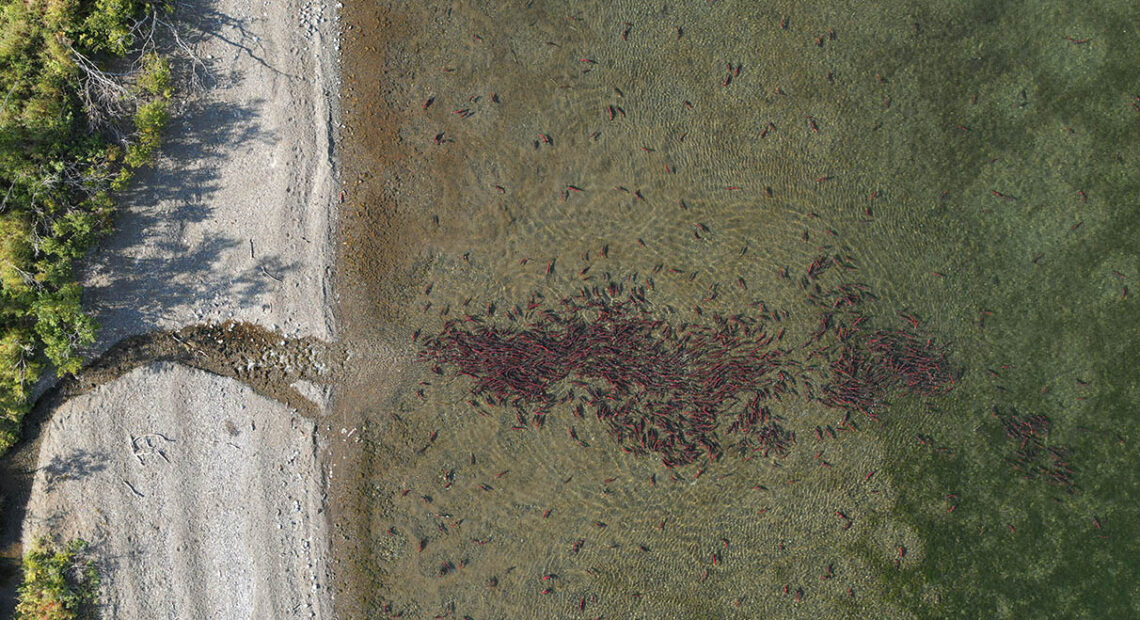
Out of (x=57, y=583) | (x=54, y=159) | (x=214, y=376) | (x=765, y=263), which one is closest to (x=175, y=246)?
(x=54, y=159)

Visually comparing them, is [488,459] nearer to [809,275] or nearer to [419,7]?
→ [809,275]

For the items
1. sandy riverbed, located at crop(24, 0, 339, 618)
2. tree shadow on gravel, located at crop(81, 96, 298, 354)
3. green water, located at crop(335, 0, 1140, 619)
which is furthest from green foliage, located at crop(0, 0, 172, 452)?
green water, located at crop(335, 0, 1140, 619)

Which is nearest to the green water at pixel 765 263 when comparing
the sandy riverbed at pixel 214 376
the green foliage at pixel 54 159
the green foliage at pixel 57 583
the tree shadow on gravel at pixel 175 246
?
the sandy riverbed at pixel 214 376

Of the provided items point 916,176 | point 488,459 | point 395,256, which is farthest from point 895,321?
point 395,256

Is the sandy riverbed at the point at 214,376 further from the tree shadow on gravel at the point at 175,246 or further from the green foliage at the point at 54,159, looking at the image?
the green foliage at the point at 54,159

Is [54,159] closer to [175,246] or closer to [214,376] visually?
[175,246]

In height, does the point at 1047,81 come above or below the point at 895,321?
above
